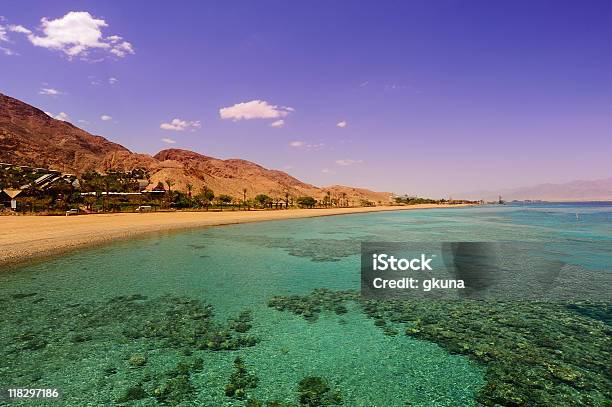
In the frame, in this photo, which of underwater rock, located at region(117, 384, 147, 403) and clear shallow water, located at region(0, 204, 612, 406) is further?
clear shallow water, located at region(0, 204, 612, 406)

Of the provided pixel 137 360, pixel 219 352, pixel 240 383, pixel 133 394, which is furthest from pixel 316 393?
pixel 137 360

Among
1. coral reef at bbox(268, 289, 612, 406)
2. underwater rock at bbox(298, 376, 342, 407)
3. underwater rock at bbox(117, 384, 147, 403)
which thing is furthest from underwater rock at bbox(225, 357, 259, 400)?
coral reef at bbox(268, 289, 612, 406)

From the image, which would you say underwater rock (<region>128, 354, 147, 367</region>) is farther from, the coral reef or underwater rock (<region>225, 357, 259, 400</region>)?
the coral reef

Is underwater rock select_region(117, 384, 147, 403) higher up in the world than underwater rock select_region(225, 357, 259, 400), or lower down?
higher up

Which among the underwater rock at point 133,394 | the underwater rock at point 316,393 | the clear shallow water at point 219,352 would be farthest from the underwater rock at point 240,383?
the underwater rock at point 133,394

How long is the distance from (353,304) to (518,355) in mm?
7667

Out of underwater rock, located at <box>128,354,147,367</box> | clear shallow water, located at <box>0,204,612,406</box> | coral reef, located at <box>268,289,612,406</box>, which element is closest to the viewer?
coral reef, located at <box>268,289,612,406</box>

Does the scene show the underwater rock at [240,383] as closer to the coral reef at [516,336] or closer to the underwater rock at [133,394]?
the underwater rock at [133,394]

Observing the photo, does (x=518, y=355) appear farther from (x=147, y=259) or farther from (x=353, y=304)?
(x=147, y=259)

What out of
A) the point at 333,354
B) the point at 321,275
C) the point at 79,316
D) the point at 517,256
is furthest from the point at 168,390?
the point at 517,256

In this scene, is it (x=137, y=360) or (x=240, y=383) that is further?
(x=137, y=360)

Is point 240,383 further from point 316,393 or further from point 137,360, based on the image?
point 137,360

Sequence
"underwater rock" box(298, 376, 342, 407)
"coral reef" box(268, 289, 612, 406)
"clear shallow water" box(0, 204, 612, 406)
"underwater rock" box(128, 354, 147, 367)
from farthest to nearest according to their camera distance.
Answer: "underwater rock" box(128, 354, 147, 367), "clear shallow water" box(0, 204, 612, 406), "coral reef" box(268, 289, 612, 406), "underwater rock" box(298, 376, 342, 407)

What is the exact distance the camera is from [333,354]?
11258mm
